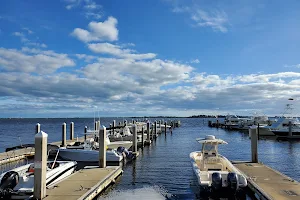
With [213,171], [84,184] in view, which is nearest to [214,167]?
[213,171]

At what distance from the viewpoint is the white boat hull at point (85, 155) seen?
25.5 m

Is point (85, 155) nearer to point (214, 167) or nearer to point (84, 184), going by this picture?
point (84, 184)

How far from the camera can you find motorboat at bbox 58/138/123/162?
25.5 meters

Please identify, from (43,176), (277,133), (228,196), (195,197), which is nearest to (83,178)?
(43,176)

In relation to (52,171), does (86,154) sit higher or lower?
lower

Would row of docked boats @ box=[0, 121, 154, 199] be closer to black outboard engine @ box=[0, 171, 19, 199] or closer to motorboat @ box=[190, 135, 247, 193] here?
black outboard engine @ box=[0, 171, 19, 199]

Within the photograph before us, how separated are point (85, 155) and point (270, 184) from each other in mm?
16997

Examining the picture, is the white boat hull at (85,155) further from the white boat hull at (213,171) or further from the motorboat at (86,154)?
the white boat hull at (213,171)

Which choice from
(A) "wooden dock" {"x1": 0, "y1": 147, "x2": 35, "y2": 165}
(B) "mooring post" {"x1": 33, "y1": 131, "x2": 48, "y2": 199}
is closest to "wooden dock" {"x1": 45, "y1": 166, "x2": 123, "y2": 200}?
(B) "mooring post" {"x1": 33, "y1": 131, "x2": 48, "y2": 199}

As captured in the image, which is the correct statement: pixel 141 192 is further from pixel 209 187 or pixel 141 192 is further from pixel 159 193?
pixel 209 187

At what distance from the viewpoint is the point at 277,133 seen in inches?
2203

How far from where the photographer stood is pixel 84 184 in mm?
14969

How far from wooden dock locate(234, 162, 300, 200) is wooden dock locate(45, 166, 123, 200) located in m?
7.37

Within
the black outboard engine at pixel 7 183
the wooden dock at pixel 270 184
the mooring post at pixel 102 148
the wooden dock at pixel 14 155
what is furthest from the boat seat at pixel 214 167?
the wooden dock at pixel 14 155
